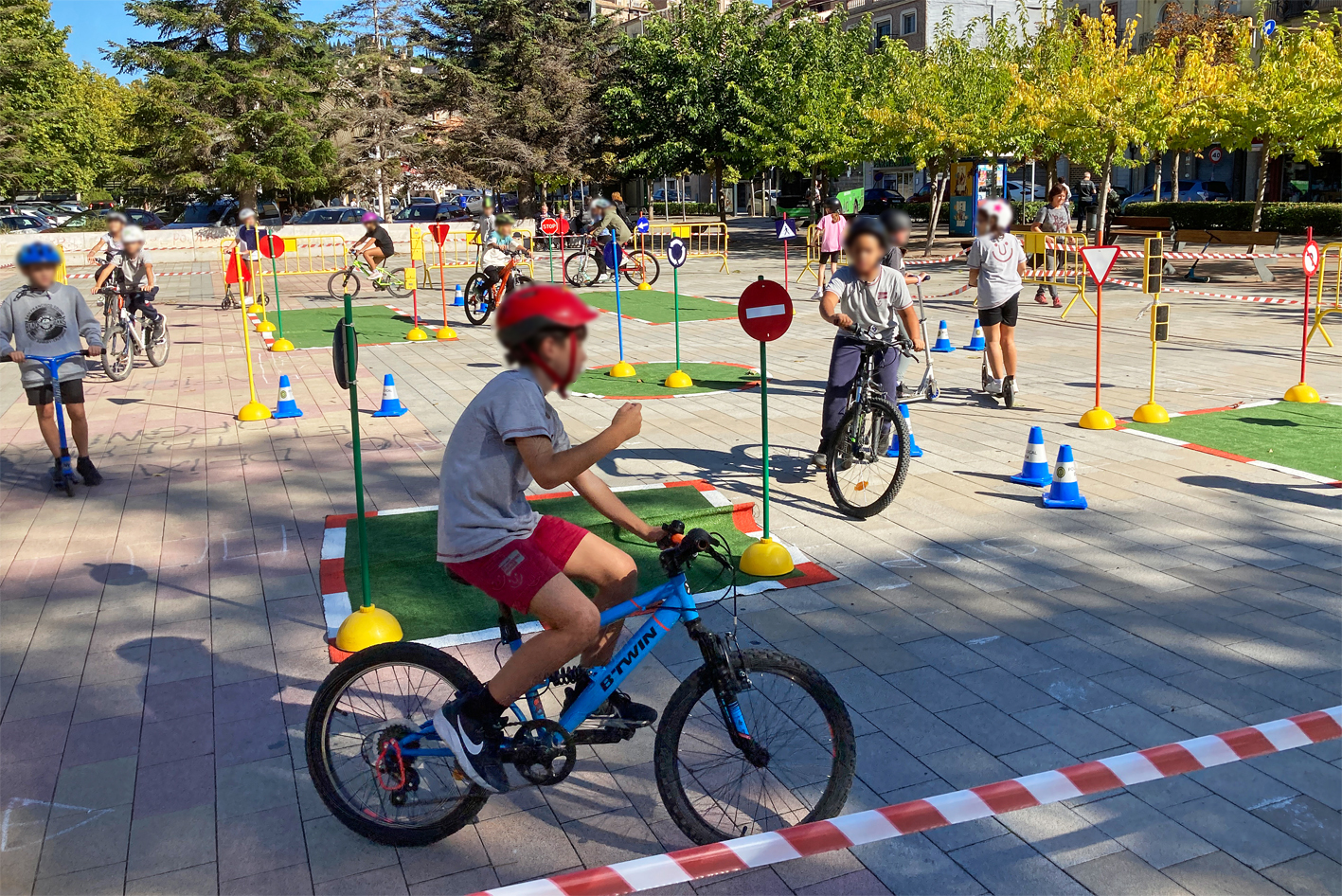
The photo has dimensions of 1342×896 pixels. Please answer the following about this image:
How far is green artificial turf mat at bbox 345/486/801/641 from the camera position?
5.86 m

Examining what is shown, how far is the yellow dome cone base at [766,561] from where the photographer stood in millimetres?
6328

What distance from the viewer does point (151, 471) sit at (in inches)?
357

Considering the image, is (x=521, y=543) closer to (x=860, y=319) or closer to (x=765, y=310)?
(x=765, y=310)

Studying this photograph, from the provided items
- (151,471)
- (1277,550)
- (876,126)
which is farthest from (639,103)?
(1277,550)

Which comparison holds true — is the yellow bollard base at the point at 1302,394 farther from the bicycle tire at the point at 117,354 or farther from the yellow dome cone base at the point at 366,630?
the bicycle tire at the point at 117,354

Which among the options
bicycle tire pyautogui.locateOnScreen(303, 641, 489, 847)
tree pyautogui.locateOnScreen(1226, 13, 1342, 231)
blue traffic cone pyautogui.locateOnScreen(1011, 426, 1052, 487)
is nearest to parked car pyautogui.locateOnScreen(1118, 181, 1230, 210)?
tree pyautogui.locateOnScreen(1226, 13, 1342, 231)

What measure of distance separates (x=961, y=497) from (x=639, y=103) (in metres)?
31.7

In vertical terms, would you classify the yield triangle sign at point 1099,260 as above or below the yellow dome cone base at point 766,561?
above

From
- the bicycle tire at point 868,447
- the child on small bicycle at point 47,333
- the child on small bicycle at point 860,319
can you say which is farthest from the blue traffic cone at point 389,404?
the bicycle tire at point 868,447

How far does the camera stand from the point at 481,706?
3.62 meters

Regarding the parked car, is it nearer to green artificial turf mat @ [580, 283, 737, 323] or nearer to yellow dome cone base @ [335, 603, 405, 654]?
green artificial turf mat @ [580, 283, 737, 323]

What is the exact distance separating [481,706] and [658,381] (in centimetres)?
931

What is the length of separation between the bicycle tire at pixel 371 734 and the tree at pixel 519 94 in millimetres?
39615

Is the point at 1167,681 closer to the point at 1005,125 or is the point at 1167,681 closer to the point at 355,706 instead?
the point at 355,706
